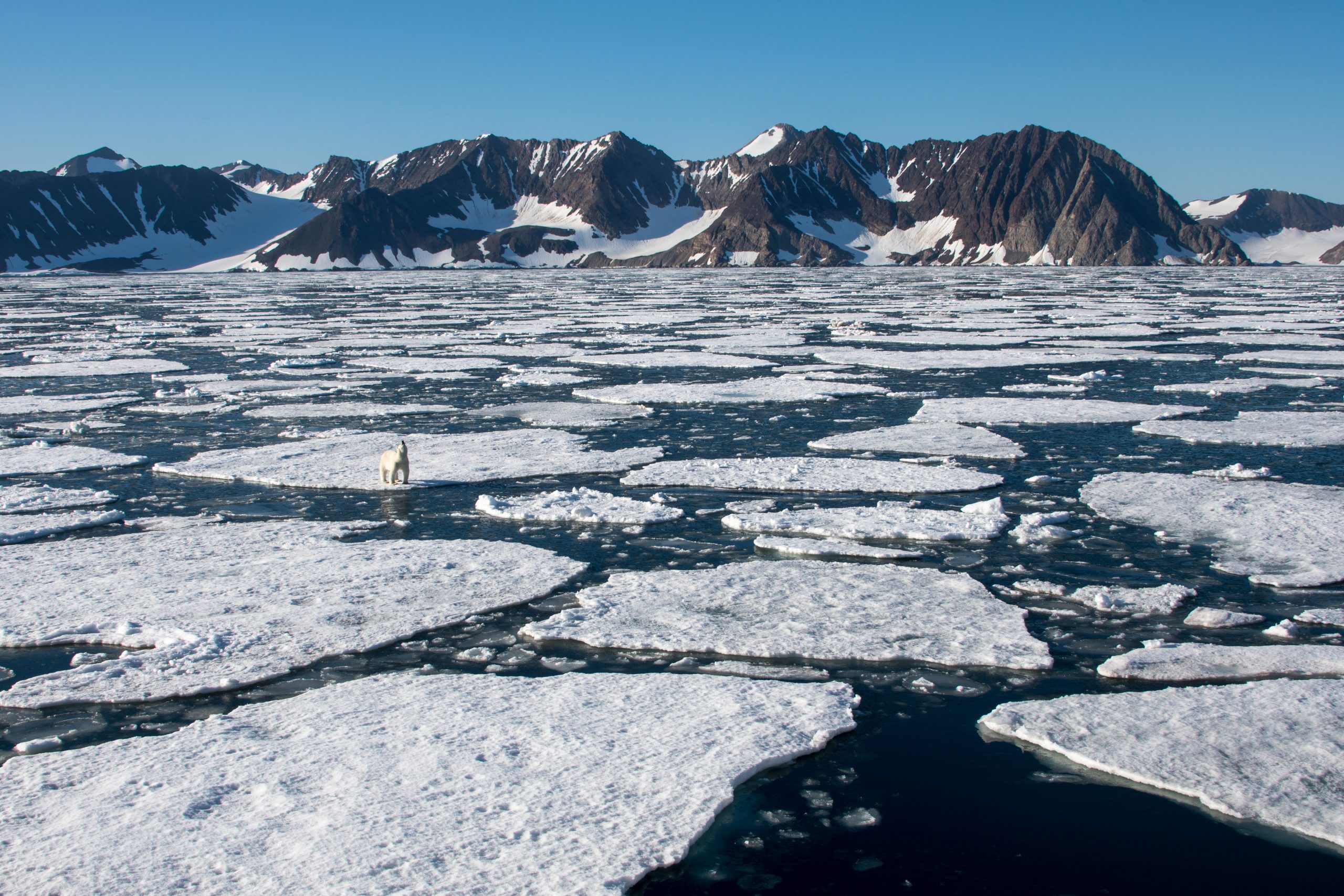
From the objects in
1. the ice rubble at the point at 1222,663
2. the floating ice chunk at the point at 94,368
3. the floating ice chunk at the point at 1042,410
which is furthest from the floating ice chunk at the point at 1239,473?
the floating ice chunk at the point at 94,368


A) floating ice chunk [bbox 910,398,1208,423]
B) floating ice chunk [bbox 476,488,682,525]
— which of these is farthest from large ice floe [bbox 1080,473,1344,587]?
floating ice chunk [bbox 476,488,682,525]

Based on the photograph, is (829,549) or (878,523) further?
(878,523)

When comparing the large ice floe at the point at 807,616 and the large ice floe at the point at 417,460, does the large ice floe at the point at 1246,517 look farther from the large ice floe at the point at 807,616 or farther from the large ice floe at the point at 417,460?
the large ice floe at the point at 417,460

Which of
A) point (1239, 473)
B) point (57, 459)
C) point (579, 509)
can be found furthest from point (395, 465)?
point (1239, 473)

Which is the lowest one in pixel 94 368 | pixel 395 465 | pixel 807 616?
pixel 807 616

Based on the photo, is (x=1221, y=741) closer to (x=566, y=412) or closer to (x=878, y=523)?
(x=878, y=523)

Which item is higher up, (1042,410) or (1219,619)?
(1042,410)
